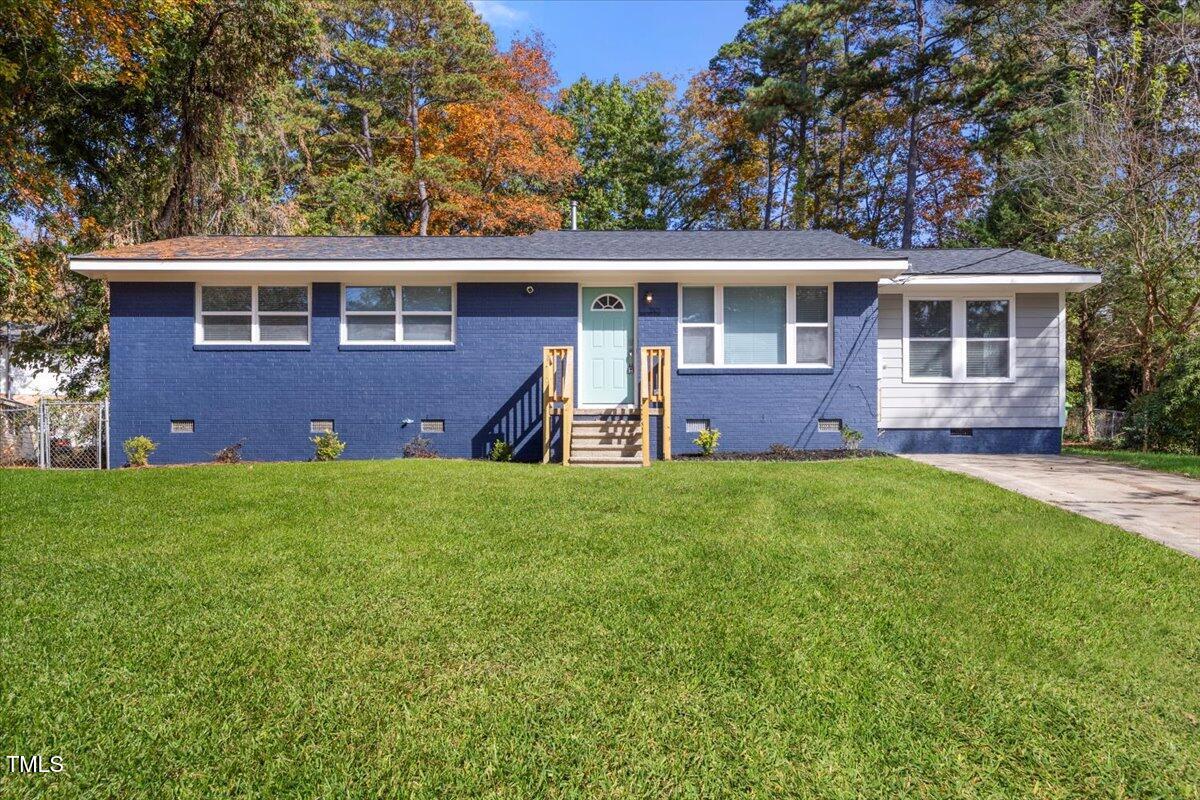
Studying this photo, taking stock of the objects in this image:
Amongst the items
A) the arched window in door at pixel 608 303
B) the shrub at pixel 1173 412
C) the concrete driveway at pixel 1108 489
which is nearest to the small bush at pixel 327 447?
the arched window in door at pixel 608 303

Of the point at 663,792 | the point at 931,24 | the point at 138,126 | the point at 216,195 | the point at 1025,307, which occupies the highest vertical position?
the point at 931,24

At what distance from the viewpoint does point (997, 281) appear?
995 cm

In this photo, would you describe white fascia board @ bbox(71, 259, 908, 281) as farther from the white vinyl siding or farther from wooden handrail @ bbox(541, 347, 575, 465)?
the white vinyl siding

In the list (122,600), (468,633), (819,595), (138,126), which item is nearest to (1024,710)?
(819,595)

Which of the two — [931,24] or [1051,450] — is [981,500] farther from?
[931,24]

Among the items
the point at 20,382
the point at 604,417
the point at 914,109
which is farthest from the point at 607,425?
the point at 20,382

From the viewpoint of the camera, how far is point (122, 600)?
11.5 feet

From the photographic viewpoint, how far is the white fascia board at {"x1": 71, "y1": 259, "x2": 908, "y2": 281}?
9.19 metres

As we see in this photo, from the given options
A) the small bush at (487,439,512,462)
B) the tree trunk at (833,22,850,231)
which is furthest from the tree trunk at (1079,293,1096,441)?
the small bush at (487,439,512,462)

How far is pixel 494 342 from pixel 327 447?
9.89ft

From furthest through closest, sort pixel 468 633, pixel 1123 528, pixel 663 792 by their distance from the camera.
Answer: pixel 1123 528 < pixel 468 633 < pixel 663 792

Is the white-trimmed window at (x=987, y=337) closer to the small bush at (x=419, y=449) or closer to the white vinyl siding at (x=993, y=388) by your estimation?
the white vinyl siding at (x=993, y=388)

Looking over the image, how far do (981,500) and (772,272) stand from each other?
15.6 feet

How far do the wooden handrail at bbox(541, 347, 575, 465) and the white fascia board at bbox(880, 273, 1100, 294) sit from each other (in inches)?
214
